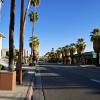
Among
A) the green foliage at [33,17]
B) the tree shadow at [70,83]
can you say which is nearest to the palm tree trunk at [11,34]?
the tree shadow at [70,83]

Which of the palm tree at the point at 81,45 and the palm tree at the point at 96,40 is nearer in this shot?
the palm tree at the point at 96,40

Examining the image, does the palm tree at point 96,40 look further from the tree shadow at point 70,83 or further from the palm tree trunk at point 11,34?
the palm tree trunk at point 11,34

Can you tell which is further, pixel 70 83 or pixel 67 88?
pixel 70 83

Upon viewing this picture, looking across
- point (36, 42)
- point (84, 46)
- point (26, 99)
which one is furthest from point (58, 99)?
point (84, 46)

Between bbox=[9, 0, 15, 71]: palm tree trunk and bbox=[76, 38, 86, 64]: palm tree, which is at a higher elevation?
bbox=[76, 38, 86, 64]: palm tree

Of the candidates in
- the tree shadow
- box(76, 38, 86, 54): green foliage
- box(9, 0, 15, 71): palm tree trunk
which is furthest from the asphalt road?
box(76, 38, 86, 54): green foliage

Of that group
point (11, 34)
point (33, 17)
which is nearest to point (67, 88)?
point (11, 34)

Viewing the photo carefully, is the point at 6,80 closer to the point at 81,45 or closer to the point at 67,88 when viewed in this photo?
the point at 67,88

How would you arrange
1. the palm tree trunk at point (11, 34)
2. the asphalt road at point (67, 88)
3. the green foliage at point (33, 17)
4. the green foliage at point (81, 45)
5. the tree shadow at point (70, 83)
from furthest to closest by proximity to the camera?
the green foliage at point (81, 45) < the green foliage at point (33, 17) < the tree shadow at point (70, 83) < the palm tree trunk at point (11, 34) < the asphalt road at point (67, 88)

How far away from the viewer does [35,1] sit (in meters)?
78.9

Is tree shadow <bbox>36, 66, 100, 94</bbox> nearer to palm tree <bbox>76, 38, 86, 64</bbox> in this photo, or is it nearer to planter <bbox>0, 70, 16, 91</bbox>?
planter <bbox>0, 70, 16, 91</bbox>

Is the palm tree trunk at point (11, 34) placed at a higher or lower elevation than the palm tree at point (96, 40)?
lower

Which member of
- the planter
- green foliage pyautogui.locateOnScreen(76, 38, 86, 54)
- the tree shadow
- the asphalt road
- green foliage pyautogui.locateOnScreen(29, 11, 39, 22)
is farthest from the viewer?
green foliage pyautogui.locateOnScreen(76, 38, 86, 54)

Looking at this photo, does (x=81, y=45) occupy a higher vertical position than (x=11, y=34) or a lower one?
higher
